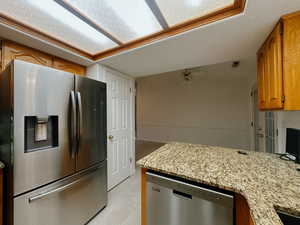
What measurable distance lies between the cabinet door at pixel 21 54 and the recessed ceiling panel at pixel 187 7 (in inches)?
61.0

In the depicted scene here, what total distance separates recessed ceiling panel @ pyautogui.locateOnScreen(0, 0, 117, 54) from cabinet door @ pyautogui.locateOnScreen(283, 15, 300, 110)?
1641 millimetres

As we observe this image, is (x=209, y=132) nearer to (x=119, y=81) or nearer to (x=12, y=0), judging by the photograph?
(x=119, y=81)

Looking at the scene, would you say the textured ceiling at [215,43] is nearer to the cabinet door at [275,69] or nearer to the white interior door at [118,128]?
the cabinet door at [275,69]

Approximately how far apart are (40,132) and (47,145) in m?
0.14

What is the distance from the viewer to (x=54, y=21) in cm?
124

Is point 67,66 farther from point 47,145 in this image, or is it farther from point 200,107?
point 200,107

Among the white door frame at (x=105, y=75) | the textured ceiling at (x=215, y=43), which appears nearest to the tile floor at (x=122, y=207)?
the white door frame at (x=105, y=75)

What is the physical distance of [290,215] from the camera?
0.64m

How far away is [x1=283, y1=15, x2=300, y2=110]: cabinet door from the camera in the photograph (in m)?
0.99

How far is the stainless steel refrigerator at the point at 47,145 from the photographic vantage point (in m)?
1.06

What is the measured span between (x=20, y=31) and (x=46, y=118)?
866 mm

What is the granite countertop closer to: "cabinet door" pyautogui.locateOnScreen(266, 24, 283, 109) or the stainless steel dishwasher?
the stainless steel dishwasher

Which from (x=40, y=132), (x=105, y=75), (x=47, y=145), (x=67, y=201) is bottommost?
(x=67, y=201)

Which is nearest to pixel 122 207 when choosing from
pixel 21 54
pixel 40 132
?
pixel 40 132
